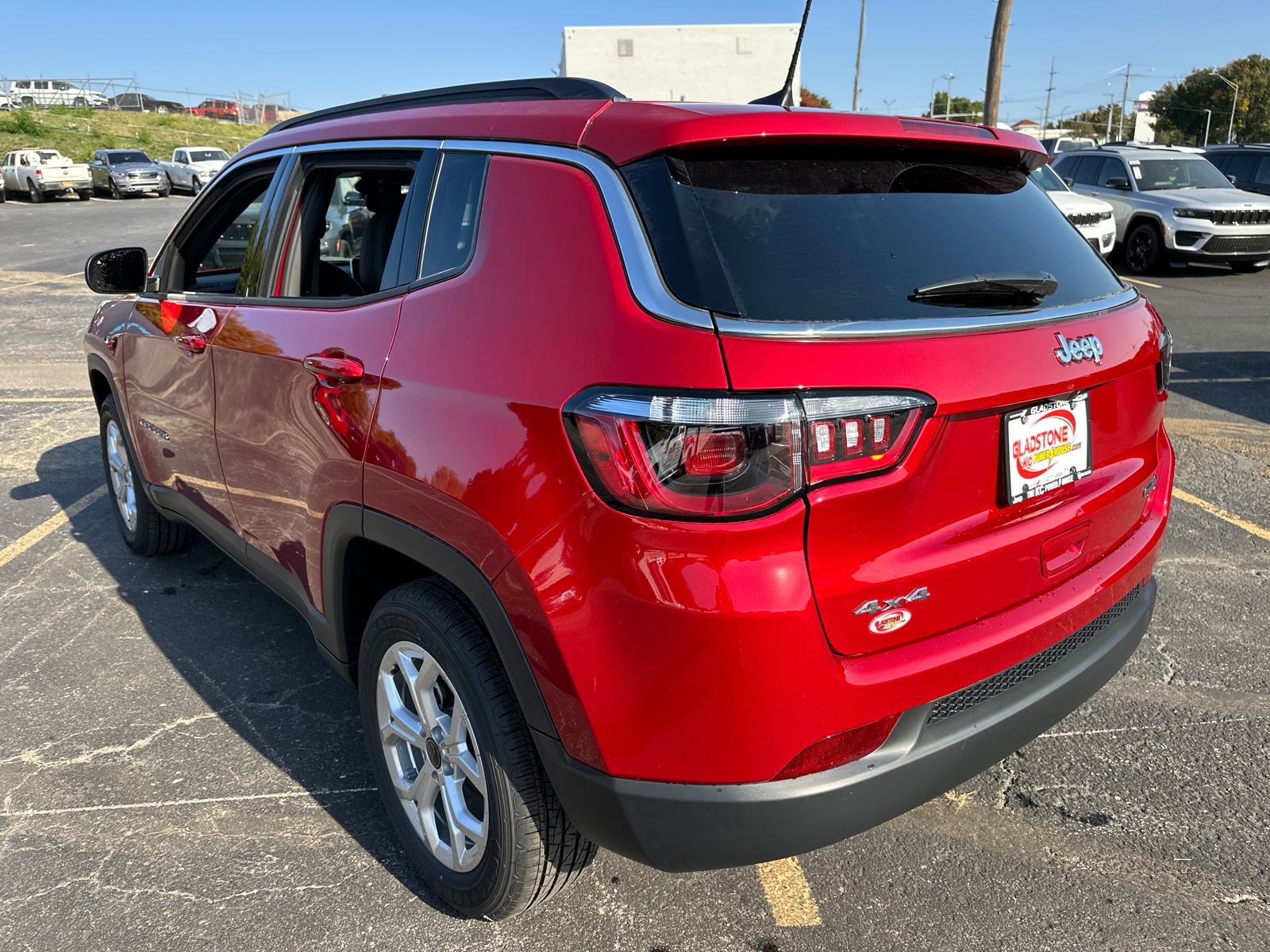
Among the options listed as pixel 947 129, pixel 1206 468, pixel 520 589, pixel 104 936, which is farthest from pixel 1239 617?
pixel 104 936

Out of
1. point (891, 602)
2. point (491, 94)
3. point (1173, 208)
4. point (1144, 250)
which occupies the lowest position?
point (1144, 250)

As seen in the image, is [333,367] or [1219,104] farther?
[1219,104]

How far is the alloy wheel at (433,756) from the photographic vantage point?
2252 millimetres

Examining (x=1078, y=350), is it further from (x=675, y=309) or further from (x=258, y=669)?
(x=258, y=669)

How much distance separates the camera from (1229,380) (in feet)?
26.4

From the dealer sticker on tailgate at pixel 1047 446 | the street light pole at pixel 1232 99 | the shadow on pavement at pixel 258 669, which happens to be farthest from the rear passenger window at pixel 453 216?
the street light pole at pixel 1232 99

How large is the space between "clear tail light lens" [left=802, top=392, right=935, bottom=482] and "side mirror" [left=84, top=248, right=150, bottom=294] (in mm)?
3211

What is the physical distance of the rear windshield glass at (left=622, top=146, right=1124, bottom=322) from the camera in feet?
5.90

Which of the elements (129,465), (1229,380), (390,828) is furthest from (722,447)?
(1229,380)

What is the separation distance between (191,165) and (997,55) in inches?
1092

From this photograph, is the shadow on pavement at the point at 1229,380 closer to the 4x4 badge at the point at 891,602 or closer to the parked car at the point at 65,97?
the 4x4 badge at the point at 891,602

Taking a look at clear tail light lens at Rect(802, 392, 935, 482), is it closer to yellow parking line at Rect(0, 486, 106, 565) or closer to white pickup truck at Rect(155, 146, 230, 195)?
yellow parking line at Rect(0, 486, 106, 565)

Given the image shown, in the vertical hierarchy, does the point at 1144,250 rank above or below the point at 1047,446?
below

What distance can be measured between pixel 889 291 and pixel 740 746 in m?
0.92
